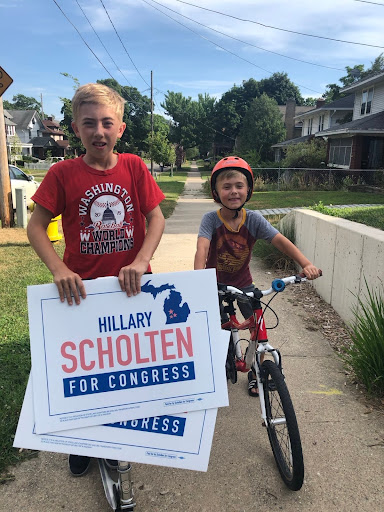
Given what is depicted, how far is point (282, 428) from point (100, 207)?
158cm

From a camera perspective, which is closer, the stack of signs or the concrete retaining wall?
the stack of signs

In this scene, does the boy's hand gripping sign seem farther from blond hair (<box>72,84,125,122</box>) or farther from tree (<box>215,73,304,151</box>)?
tree (<box>215,73,304,151</box>)

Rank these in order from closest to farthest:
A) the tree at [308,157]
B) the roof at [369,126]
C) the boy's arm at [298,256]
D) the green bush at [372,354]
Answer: the boy's arm at [298,256] < the green bush at [372,354] < the roof at [369,126] < the tree at [308,157]

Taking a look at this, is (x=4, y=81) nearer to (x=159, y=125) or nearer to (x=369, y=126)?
(x=369, y=126)

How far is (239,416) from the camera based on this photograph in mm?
2938

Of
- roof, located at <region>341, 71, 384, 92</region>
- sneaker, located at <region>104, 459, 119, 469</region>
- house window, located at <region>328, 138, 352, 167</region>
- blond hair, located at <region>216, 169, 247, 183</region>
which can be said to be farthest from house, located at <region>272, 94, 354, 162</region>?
sneaker, located at <region>104, 459, 119, 469</region>

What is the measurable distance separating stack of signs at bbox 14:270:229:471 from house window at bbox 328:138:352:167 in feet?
81.5

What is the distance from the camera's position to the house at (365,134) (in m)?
22.1

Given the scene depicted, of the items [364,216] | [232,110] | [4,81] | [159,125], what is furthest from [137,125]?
[364,216]

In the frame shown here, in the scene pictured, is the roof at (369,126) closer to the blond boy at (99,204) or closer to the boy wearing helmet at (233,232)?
the boy wearing helmet at (233,232)

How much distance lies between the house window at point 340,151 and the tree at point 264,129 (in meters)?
16.8

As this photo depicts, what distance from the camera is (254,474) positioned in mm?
2395

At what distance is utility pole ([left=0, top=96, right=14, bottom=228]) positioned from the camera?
355 inches

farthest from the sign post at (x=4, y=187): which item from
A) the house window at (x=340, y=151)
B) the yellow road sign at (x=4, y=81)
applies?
the house window at (x=340, y=151)
